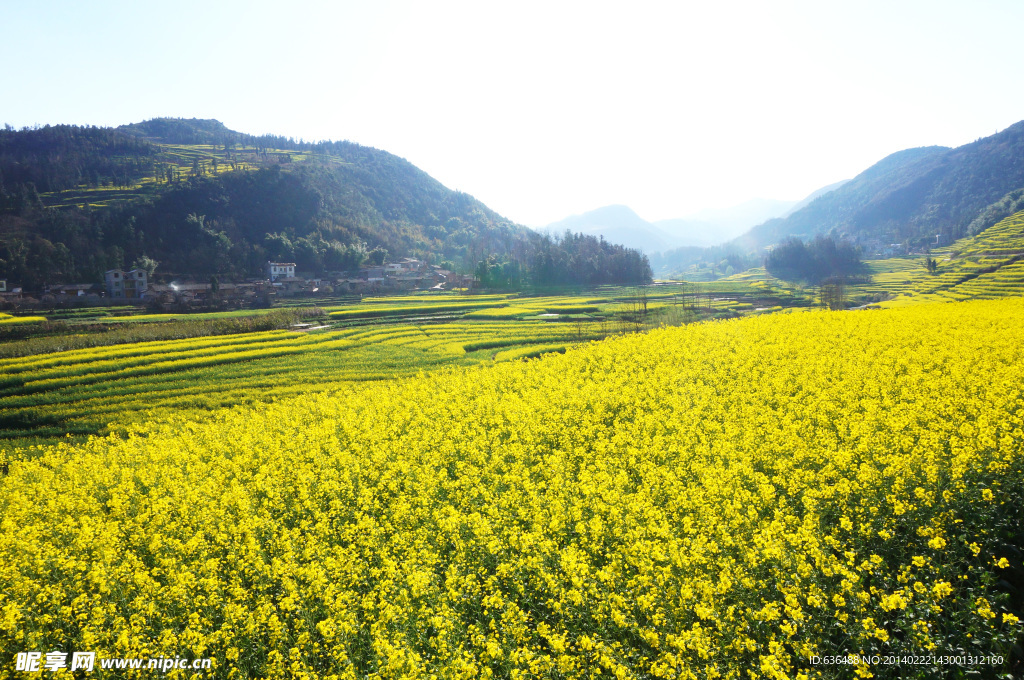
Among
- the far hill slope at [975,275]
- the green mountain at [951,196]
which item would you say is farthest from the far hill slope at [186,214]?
the green mountain at [951,196]

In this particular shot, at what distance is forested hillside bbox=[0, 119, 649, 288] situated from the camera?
267 ft

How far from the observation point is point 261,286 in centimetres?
7306

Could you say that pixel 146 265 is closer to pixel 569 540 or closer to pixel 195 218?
pixel 195 218

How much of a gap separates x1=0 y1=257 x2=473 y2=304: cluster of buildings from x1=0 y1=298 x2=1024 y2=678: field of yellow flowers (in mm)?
58028

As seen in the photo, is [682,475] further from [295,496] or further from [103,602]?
[103,602]

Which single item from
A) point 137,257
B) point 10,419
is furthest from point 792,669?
point 137,257

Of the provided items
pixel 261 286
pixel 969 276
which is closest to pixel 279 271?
pixel 261 286

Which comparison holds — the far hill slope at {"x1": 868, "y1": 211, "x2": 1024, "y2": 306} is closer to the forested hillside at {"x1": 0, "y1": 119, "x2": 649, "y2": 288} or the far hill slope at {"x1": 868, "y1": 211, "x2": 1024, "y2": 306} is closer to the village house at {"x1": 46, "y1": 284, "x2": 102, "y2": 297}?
the forested hillside at {"x1": 0, "y1": 119, "x2": 649, "y2": 288}

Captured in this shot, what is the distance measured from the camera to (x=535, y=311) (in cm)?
5559

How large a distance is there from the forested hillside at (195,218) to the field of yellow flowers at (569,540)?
257 ft

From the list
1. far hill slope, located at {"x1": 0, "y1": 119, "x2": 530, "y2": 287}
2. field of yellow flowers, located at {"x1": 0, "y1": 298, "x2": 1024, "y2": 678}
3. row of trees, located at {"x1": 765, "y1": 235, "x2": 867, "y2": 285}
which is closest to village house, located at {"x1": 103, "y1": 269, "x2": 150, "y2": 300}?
far hill slope, located at {"x1": 0, "y1": 119, "x2": 530, "y2": 287}

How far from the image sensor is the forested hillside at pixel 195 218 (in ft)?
267

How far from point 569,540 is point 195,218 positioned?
113166 mm

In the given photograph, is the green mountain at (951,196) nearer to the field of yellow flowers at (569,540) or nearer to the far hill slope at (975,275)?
the far hill slope at (975,275)
